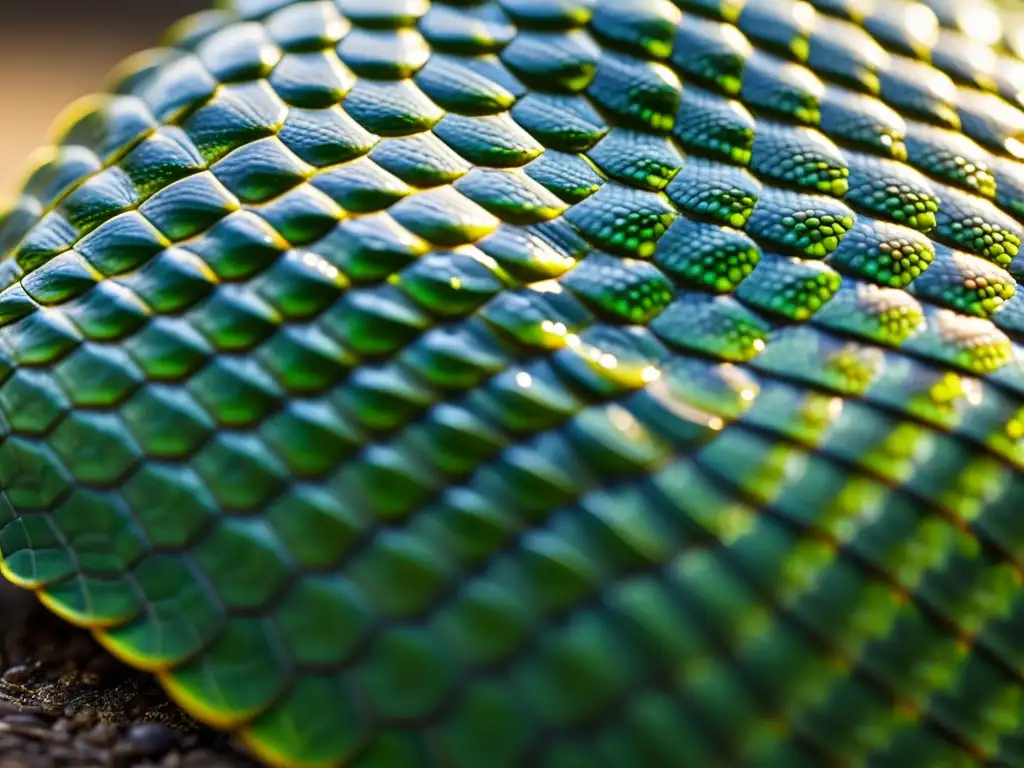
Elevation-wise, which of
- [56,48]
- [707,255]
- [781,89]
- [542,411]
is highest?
[781,89]

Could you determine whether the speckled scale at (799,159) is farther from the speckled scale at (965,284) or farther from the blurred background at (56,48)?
the blurred background at (56,48)

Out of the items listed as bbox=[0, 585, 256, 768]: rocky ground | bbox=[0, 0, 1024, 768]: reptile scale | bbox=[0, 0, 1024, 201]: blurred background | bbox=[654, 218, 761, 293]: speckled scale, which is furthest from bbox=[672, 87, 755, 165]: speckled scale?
bbox=[0, 0, 1024, 201]: blurred background

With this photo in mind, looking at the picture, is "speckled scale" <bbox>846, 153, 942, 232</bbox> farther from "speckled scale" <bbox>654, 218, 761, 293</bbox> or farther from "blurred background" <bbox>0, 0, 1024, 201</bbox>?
"blurred background" <bbox>0, 0, 1024, 201</bbox>

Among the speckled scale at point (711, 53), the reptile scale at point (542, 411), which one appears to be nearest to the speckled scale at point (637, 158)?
the reptile scale at point (542, 411)

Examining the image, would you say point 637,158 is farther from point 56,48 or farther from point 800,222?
point 56,48

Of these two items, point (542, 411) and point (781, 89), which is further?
point (781, 89)

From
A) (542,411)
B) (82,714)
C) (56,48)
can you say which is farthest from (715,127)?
(56,48)

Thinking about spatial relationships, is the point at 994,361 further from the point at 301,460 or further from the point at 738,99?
the point at 301,460
